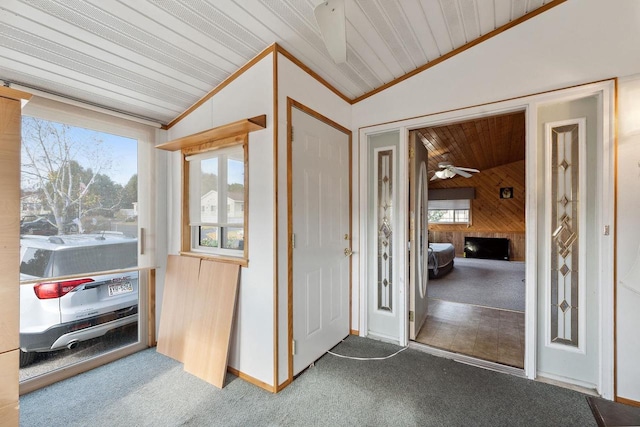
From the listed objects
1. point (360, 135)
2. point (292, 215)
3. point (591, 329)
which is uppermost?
point (360, 135)

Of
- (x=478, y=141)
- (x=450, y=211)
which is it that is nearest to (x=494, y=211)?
(x=450, y=211)

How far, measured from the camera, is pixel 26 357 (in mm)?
2109

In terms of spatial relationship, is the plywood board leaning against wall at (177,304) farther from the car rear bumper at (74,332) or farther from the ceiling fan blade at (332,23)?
the ceiling fan blade at (332,23)

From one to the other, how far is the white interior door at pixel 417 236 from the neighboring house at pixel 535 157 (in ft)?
1.54

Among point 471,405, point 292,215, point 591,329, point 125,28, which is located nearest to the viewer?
point 125,28

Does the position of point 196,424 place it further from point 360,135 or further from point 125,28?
point 360,135

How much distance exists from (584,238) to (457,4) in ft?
6.54

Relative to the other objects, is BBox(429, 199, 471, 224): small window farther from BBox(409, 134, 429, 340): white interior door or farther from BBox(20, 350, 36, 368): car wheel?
BBox(20, 350, 36, 368): car wheel

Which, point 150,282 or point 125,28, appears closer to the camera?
point 125,28

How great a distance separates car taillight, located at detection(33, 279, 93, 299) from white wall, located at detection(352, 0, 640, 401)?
3533 mm

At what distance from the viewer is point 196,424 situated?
1.72 metres

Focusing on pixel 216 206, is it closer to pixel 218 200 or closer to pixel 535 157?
pixel 218 200

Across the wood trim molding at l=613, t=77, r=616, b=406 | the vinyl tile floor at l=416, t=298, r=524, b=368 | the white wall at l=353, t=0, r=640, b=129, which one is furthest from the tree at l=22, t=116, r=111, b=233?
the wood trim molding at l=613, t=77, r=616, b=406

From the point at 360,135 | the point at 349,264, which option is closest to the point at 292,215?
the point at 349,264
